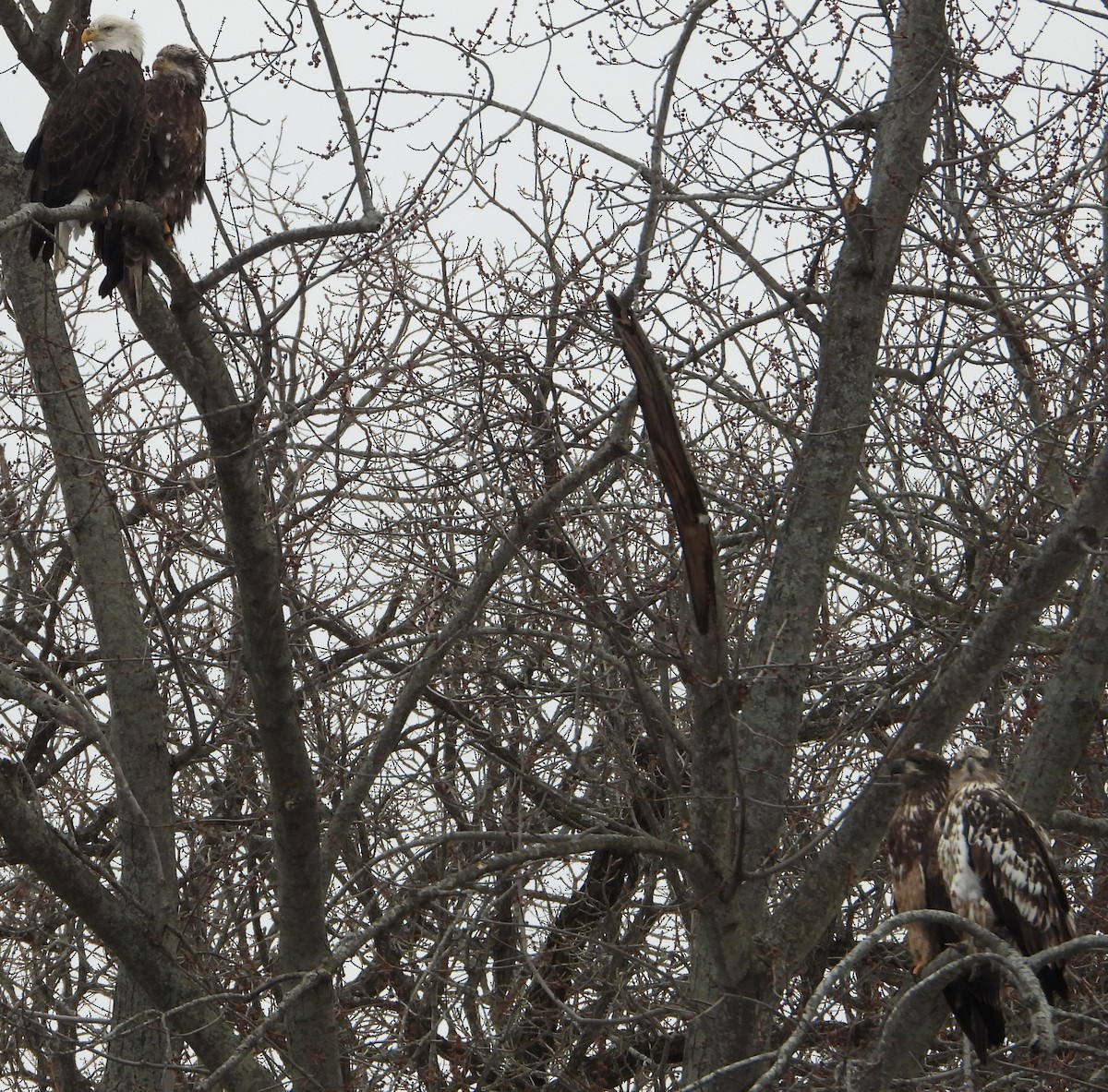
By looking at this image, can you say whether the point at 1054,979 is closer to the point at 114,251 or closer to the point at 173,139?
the point at 114,251

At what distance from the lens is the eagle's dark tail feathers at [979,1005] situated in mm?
4727

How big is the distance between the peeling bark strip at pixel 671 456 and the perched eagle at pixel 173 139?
3.23 m

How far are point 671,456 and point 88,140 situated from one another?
323 cm

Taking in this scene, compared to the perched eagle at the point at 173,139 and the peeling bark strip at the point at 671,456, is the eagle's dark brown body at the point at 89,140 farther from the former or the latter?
the peeling bark strip at the point at 671,456

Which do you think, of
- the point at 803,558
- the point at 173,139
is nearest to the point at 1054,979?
the point at 803,558

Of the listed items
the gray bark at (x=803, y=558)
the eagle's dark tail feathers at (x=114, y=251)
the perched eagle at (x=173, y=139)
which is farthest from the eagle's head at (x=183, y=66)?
the gray bark at (x=803, y=558)

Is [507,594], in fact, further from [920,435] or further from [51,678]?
[51,678]

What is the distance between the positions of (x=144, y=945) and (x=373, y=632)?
2324 mm

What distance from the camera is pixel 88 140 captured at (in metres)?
5.79

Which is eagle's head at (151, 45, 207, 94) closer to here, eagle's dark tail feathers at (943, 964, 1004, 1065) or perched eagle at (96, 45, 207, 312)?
perched eagle at (96, 45, 207, 312)

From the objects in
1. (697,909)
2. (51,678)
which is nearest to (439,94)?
(51,678)

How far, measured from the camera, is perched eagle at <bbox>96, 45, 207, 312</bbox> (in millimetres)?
6320

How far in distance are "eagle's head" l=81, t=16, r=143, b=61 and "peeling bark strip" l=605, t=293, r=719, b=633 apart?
400 cm

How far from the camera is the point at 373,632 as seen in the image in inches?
287
